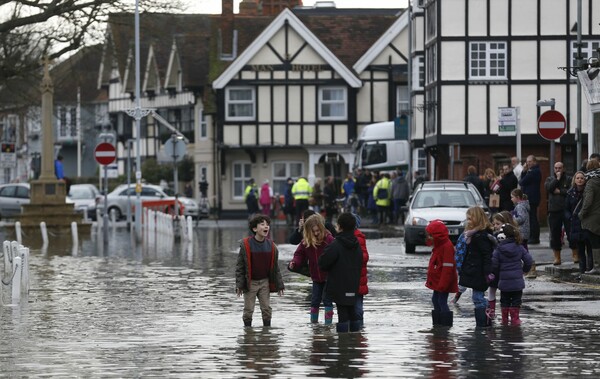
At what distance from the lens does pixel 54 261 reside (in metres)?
31.7

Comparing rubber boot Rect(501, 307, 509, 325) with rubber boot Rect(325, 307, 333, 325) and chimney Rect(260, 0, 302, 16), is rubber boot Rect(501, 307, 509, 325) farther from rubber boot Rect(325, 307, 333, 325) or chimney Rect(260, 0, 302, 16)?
chimney Rect(260, 0, 302, 16)

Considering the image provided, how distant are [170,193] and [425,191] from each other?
36.4m

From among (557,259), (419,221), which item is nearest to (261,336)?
(557,259)

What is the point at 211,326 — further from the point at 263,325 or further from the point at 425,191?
the point at 425,191

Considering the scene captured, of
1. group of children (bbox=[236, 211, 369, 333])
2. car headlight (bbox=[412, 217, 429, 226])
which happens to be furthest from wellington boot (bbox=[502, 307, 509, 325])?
car headlight (bbox=[412, 217, 429, 226])

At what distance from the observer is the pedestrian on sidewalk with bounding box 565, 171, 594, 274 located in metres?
23.5

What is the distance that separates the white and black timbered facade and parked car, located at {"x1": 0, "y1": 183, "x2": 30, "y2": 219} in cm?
1946

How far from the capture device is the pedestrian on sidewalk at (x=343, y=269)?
16.2 metres

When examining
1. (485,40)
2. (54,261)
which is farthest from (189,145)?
(54,261)

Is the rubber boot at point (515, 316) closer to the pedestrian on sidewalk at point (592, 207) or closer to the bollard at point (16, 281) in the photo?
the pedestrian on sidewalk at point (592, 207)

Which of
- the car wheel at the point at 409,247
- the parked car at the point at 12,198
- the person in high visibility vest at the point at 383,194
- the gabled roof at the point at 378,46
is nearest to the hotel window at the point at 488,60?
the person in high visibility vest at the point at 383,194

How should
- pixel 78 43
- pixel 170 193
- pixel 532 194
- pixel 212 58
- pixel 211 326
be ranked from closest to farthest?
pixel 211 326
pixel 532 194
pixel 78 43
pixel 170 193
pixel 212 58

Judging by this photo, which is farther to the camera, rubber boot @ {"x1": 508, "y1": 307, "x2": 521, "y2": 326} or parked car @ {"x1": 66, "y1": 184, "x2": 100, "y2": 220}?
parked car @ {"x1": 66, "y1": 184, "x2": 100, "y2": 220}

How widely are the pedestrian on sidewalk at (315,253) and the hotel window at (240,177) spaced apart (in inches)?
2223
